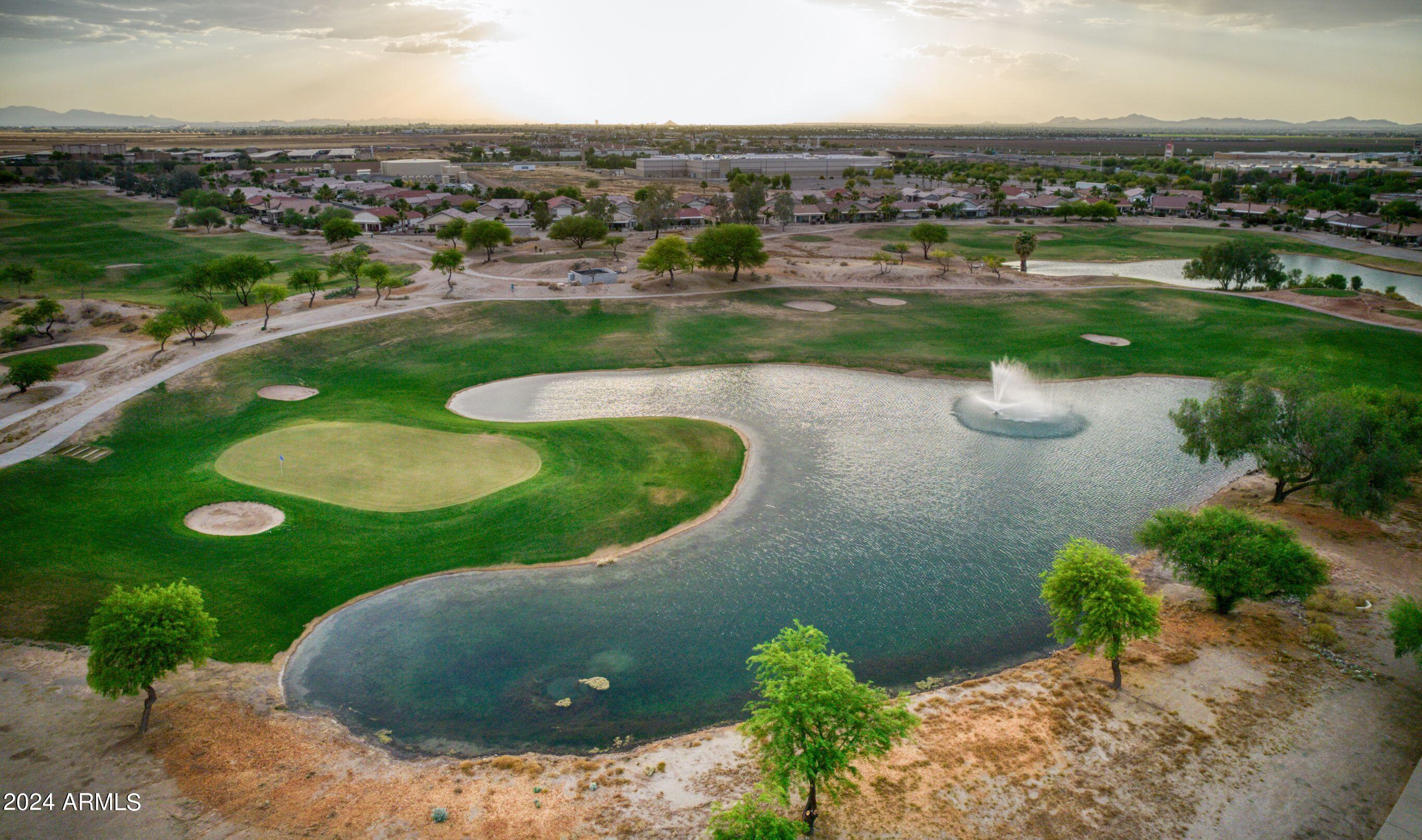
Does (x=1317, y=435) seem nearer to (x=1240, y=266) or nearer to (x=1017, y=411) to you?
(x=1017, y=411)

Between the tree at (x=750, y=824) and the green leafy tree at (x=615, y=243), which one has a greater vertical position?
the green leafy tree at (x=615, y=243)

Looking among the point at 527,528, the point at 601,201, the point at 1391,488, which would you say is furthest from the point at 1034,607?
the point at 601,201

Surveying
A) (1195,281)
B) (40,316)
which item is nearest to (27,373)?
(40,316)

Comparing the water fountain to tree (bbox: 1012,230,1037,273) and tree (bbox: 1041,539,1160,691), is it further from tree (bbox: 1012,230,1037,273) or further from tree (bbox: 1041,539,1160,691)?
tree (bbox: 1012,230,1037,273)

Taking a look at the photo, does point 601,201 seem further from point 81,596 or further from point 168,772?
point 168,772

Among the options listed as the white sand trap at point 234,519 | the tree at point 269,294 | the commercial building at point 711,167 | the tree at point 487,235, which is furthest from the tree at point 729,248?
the commercial building at point 711,167

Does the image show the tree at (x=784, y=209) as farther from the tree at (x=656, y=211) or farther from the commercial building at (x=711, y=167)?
the commercial building at (x=711, y=167)
